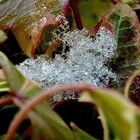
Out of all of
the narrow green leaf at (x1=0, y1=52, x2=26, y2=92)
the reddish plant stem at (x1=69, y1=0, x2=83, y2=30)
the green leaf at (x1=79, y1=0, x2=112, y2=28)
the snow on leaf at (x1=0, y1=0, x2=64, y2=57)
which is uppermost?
the narrow green leaf at (x1=0, y1=52, x2=26, y2=92)

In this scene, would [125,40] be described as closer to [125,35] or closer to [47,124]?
[125,35]

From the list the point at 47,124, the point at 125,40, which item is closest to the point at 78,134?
the point at 47,124

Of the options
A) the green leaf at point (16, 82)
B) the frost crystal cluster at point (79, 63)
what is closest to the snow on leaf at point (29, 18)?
the frost crystal cluster at point (79, 63)

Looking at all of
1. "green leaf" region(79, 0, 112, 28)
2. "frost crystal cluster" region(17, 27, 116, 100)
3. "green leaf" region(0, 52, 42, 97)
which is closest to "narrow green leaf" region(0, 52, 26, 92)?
"green leaf" region(0, 52, 42, 97)

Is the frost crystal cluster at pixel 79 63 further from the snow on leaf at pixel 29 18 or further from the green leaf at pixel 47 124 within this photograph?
the green leaf at pixel 47 124

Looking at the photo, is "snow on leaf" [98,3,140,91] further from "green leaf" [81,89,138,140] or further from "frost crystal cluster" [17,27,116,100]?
"green leaf" [81,89,138,140]

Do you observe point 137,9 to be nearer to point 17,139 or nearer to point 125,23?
point 125,23

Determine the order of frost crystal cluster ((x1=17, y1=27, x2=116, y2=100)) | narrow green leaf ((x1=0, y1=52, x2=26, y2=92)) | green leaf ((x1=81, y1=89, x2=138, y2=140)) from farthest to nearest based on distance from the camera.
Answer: frost crystal cluster ((x1=17, y1=27, x2=116, y2=100)), narrow green leaf ((x1=0, y1=52, x2=26, y2=92)), green leaf ((x1=81, y1=89, x2=138, y2=140))
